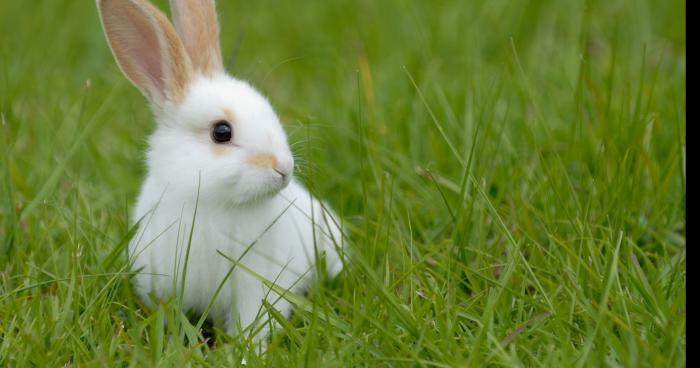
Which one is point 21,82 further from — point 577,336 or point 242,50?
point 577,336

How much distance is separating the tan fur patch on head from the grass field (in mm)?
282

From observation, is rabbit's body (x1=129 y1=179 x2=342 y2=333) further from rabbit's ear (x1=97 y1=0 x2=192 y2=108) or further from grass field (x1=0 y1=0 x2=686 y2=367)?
rabbit's ear (x1=97 y1=0 x2=192 y2=108)

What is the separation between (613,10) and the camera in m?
6.31

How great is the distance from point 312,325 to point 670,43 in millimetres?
3852

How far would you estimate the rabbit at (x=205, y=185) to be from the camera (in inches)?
128

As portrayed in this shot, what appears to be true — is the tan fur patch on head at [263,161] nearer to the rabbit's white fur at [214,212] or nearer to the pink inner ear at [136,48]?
the rabbit's white fur at [214,212]

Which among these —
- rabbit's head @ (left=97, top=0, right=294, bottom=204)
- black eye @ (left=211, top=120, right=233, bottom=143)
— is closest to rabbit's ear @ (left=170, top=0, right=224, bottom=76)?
rabbit's head @ (left=97, top=0, right=294, bottom=204)

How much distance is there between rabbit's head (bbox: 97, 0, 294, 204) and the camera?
324cm

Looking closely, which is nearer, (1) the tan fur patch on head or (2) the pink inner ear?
(1) the tan fur patch on head

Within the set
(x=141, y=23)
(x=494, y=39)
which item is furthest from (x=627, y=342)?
(x=494, y=39)

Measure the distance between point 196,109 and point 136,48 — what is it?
376 millimetres

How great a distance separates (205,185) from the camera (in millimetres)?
3258

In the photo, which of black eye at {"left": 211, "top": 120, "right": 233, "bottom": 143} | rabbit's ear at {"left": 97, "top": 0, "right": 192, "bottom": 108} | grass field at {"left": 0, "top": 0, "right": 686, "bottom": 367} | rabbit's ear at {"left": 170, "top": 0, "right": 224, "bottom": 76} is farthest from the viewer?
rabbit's ear at {"left": 170, "top": 0, "right": 224, "bottom": 76}

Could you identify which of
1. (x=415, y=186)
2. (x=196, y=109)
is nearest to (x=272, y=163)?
(x=196, y=109)
